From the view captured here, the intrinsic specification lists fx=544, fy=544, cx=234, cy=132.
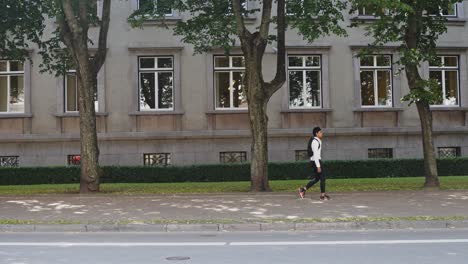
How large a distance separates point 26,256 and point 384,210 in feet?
26.0

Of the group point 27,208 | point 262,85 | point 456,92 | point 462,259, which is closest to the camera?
point 462,259

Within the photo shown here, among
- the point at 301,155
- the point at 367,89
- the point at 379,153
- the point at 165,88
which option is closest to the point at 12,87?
the point at 165,88

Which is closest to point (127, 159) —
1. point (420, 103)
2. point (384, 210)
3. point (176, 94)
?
point (176, 94)

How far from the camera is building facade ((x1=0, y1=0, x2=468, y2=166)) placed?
2578 centimetres

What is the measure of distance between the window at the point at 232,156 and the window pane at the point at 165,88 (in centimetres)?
356

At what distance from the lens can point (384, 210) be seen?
12578 mm

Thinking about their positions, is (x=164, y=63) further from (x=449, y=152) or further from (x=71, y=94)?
(x=449, y=152)

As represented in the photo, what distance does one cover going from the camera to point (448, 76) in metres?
27.7

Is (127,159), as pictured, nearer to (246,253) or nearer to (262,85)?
(262,85)

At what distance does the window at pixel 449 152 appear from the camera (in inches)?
1051

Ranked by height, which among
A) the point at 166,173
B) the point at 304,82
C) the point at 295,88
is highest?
the point at 304,82

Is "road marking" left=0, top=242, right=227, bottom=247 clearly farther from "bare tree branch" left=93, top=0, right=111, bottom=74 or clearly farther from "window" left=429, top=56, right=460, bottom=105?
"window" left=429, top=56, right=460, bottom=105

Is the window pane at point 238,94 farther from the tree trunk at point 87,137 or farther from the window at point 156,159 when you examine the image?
the tree trunk at point 87,137

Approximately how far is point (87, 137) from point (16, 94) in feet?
36.1
